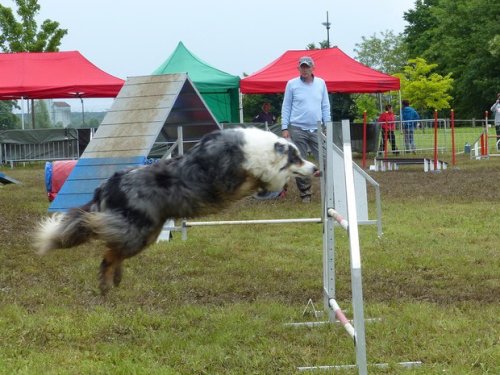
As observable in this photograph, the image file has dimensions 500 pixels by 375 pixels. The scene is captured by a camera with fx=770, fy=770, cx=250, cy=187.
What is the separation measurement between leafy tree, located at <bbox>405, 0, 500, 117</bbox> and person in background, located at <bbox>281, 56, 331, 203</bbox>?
43.9 metres

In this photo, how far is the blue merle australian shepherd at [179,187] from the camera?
14.4 feet

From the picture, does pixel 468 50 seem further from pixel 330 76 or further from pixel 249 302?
pixel 249 302

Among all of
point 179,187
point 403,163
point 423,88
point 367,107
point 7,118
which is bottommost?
point 403,163

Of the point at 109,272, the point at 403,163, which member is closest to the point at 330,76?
the point at 403,163

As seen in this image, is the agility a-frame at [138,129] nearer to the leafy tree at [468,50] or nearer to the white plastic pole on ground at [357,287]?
the white plastic pole on ground at [357,287]

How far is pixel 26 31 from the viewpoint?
30.9m

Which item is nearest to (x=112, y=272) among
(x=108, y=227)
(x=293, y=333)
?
(x=108, y=227)

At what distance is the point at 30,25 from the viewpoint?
31109mm

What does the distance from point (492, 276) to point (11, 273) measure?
13.7 feet

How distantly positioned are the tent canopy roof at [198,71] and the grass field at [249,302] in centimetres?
1164

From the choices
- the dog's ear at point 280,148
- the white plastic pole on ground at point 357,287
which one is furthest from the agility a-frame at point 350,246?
the dog's ear at point 280,148

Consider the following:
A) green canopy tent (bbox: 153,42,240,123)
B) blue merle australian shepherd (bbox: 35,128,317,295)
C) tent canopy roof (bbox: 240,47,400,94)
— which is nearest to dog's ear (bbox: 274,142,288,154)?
blue merle australian shepherd (bbox: 35,128,317,295)

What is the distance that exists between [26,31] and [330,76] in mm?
15039

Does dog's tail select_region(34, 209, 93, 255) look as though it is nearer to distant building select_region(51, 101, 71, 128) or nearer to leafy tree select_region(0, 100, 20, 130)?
distant building select_region(51, 101, 71, 128)
